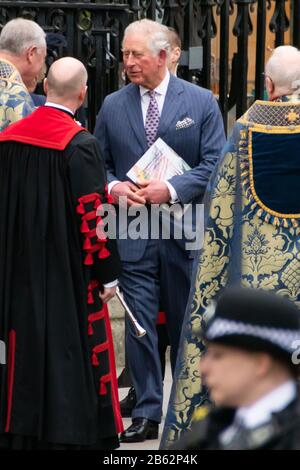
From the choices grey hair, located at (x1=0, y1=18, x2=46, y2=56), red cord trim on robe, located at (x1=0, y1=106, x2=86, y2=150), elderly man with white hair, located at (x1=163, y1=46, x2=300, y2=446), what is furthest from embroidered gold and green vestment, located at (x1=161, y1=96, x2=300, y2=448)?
grey hair, located at (x1=0, y1=18, x2=46, y2=56)

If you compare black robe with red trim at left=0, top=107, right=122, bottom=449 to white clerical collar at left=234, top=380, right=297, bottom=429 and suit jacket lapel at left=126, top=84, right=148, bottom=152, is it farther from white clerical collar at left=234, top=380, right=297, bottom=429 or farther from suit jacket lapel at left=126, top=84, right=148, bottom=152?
white clerical collar at left=234, top=380, right=297, bottom=429

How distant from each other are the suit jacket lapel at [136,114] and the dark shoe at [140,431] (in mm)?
1396

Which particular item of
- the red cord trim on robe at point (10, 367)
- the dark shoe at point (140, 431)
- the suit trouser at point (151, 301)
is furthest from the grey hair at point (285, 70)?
the dark shoe at point (140, 431)

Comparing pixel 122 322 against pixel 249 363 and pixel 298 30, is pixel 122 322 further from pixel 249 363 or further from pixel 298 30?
pixel 249 363

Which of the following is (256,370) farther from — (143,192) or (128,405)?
(128,405)

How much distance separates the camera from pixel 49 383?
628 cm

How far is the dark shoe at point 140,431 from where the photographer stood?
734 cm

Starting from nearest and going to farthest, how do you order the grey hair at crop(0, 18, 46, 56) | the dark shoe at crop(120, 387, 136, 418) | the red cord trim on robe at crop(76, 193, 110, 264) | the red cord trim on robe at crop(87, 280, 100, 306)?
1. the red cord trim on robe at crop(76, 193, 110, 264)
2. the red cord trim on robe at crop(87, 280, 100, 306)
3. the grey hair at crop(0, 18, 46, 56)
4. the dark shoe at crop(120, 387, 136, 418)

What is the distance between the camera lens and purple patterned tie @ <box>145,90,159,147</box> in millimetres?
7512

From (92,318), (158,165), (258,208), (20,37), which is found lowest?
(92,318)

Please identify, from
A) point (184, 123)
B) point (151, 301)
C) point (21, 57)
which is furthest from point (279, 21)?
point (151, 301)

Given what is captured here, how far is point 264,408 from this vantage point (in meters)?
3.23

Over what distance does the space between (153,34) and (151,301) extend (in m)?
1.38

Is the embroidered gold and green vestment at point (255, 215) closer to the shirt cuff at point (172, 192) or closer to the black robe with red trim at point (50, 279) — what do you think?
the black robe with red trim at point (50, 279)
